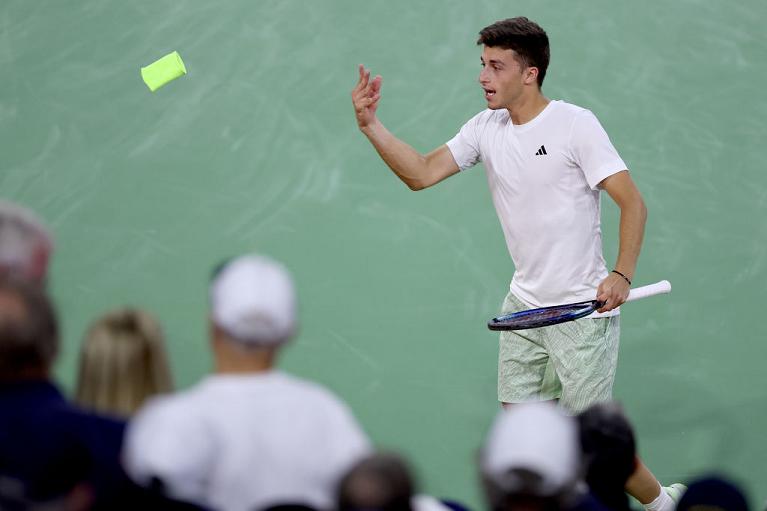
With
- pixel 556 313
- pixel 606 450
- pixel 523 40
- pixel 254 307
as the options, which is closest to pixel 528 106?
pixel 523 40

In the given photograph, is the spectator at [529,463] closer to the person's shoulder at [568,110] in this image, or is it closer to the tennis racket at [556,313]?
the tennis racket at [556,313]

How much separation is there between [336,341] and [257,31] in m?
2.55

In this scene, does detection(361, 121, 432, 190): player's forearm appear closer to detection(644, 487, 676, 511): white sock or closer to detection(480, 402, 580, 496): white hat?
detection(644, 487, 676, 511): white sock

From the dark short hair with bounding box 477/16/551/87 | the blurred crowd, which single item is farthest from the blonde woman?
the dark short hair with bounding box 477/16/551/87

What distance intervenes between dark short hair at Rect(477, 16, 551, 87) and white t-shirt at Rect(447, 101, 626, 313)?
0.21 m

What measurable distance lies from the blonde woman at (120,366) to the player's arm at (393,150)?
6.72ft

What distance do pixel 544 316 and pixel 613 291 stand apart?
0.31m

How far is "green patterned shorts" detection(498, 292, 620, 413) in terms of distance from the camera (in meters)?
4.91

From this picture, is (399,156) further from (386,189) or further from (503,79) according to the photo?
(386,189)

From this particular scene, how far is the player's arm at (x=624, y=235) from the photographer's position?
470 cm

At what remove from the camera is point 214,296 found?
300cm

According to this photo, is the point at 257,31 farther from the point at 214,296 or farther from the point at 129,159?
the point at 214,296

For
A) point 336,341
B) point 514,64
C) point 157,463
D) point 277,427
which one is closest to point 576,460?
point 277,427

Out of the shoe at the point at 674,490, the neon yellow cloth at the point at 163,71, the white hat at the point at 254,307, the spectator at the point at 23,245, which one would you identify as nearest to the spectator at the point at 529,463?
the white hat at the point at 254,307
